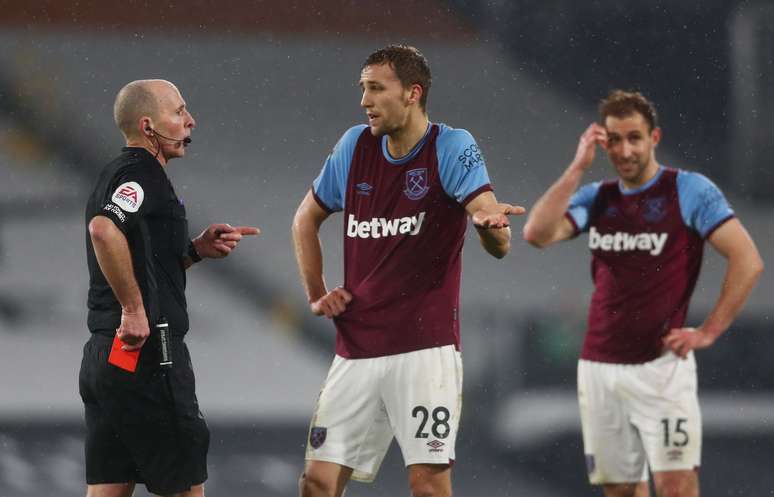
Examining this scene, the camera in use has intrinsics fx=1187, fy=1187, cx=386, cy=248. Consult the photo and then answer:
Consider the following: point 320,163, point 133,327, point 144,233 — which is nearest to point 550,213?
point 144,233

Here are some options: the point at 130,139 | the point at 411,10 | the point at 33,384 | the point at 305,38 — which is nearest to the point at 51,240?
the point at 33,384

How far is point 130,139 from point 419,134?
3.12ft

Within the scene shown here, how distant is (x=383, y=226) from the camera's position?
3.94m

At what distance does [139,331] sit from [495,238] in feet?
3.74

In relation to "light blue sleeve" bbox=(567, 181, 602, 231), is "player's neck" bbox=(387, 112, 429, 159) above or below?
above

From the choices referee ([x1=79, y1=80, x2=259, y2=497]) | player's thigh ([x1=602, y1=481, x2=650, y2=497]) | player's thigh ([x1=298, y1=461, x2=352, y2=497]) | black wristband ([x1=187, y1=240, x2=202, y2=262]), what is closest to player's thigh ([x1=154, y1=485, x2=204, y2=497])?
referee ([x1=79, y1=80, x2=259, y2=497])

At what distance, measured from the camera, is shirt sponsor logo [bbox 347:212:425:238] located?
12.8 ft

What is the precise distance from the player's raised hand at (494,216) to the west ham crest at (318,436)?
891 mm

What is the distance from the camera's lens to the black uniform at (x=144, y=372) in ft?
12.0

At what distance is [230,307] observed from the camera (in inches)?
274

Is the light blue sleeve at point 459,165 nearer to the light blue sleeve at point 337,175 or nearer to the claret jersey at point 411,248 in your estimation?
the claret jersey at point 411,248

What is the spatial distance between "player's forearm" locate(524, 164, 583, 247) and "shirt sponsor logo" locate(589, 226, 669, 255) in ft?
0.57

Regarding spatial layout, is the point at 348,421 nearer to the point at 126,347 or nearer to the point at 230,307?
the point at 126,347

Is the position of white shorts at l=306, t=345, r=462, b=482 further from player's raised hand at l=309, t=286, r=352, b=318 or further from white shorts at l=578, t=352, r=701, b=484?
white shorts at l=578, t=352, r=701, b=484
